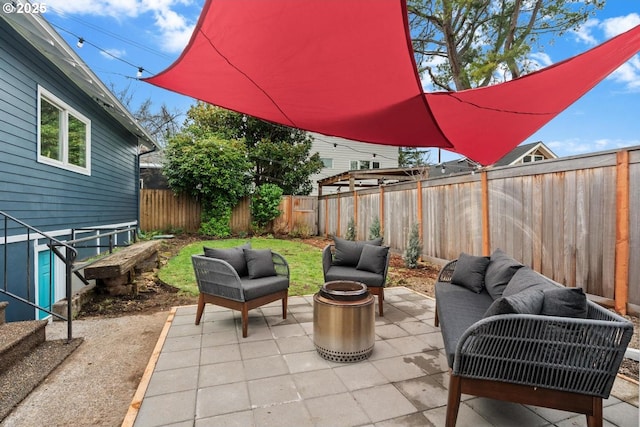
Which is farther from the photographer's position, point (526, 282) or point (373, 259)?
point (373, 259)

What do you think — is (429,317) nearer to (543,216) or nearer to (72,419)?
(543,216)

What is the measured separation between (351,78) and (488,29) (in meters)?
10.3

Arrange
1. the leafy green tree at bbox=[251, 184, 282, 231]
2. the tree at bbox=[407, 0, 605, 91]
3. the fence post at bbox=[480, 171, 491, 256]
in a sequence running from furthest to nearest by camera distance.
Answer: the leafy green tree at bbox=[251, 184, 282, 231] < the tree at bbox=[407, 0, 605, 91] < the fence post at bbox=[480, 171, 491, 256]

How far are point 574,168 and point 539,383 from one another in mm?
2935

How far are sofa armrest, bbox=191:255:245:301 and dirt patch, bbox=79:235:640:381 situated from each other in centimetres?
117

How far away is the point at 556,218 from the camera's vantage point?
3768mm

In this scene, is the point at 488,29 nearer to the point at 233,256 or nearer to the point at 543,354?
the point at 233,256

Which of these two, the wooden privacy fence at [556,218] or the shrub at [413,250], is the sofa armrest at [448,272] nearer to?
the wooden privacy fence at [556,218]

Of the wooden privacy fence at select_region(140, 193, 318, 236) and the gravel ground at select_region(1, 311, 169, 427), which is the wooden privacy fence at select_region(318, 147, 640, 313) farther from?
the wooden privacy fence at select_region(140, 193, 318, 236)

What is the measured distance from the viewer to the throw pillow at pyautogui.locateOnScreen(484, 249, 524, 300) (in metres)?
A: 2.71

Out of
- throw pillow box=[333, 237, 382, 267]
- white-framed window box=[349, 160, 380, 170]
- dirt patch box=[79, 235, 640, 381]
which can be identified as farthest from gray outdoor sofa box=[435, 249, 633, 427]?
white-framed window box=[349, 160, 380, 170]

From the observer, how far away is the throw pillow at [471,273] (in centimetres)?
308

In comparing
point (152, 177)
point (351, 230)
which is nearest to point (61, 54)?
point (351, 230)

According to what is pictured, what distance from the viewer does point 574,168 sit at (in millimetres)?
3562
